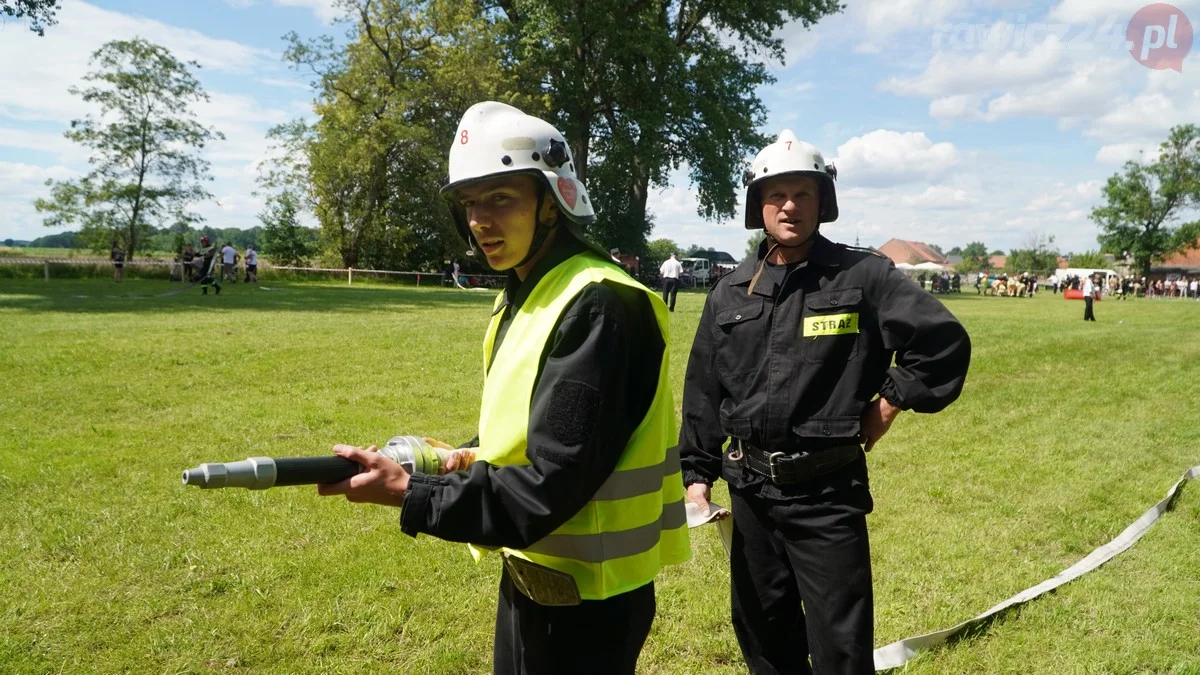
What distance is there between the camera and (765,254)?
10.9 feet

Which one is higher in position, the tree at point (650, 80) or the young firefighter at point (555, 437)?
the tree at point (650, 80)

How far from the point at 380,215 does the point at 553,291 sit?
134 feet

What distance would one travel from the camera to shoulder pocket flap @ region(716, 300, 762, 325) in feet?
10.3

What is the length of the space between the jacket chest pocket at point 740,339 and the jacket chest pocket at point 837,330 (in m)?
0.23

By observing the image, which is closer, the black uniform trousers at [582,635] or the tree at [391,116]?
the black uniform trousers at [582,635]

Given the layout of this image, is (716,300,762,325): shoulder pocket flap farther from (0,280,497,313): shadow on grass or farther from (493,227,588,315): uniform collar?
(0,280,497,313): shadow on grass

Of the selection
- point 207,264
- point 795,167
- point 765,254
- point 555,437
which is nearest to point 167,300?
point 207,264

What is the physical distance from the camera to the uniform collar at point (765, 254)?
307cm

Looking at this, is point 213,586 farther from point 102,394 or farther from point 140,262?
point 140,262

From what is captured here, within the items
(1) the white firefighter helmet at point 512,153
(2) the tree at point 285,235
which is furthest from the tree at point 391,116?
(1) the white firefighter helmet at point 512,153

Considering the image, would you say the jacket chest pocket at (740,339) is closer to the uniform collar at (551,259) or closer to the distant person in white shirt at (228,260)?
the uniform collar at (551,259)

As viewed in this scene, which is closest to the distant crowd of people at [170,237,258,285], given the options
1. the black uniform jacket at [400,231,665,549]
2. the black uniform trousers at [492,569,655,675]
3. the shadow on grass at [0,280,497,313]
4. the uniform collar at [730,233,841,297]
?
the shadow on grass at [0,280,497,313]

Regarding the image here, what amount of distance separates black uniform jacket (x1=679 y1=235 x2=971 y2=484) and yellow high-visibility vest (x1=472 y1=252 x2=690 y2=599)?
104 centimetres

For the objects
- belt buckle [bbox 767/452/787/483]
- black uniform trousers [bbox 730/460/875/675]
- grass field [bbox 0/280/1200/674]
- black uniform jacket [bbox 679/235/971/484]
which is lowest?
grass field [bbox 0/280/1200/674]
